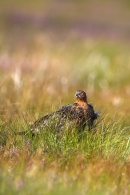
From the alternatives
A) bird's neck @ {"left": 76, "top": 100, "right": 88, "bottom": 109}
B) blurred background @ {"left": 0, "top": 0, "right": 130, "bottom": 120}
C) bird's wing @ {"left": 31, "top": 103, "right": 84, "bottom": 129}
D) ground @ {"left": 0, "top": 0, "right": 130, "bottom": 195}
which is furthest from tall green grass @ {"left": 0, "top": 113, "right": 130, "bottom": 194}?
blurred background @ {"left": 0, "top": 0, "right": 130, "bottom": 120}

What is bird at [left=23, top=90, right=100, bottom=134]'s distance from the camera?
6.76 meters

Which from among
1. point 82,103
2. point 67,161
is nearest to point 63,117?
point 82,103

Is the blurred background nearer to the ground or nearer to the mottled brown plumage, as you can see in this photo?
the ground

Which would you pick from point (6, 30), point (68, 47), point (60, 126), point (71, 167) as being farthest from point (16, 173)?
point (68, 47)

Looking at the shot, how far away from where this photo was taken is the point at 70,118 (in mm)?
6887

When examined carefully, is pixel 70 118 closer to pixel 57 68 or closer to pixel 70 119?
pixel 70 119

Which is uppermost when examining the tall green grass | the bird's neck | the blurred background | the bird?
the blurred background

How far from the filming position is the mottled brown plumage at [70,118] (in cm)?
677

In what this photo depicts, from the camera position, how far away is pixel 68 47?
21016 mm

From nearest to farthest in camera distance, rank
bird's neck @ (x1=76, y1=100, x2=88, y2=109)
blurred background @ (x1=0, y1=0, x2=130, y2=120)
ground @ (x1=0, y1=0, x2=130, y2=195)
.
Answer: ground @ (x1=0, y1=0, x2=130, y2=195)
bird's neck @ (x1=76, y1=100, x2=88, y2=109)
blurred background @ (x1=0, y1=0, x2=130, y2=120)

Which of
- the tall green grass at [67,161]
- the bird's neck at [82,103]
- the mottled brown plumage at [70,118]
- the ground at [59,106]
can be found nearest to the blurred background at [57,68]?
the ground at [59,106]

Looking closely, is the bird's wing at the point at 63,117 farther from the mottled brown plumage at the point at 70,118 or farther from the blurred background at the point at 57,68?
the blurred background at the point at 57,68

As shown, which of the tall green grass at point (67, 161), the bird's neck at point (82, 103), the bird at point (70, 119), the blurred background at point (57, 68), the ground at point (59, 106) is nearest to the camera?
the tall green grass at point (67, 161)

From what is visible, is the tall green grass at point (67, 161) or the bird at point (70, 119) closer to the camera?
the tall green grass at point (67, 161)
